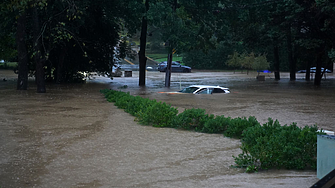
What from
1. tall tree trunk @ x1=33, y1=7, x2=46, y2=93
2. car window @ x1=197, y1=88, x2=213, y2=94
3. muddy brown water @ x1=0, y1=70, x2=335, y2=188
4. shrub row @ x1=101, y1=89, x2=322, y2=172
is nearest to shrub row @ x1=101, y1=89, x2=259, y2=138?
shrub row @ x1=101, y1=89, x2=322, y2=172

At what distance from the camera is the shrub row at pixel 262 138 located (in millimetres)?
8281

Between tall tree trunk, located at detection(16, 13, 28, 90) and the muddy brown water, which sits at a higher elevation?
tall tree trunk, located at detection(16, 13, 28, 90)

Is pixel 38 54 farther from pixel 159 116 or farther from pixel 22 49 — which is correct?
pixel 159 116

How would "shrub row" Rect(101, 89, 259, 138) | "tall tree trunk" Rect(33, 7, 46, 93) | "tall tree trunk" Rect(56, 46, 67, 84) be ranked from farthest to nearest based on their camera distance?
"tall tree trunk" Rect(56, 46, 67, 84) < "tall tree trunk" Rect(33, 7, 46, 93) < "shrub row" Rect(101, 89, 259, 138)

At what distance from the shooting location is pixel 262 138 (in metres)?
8.98

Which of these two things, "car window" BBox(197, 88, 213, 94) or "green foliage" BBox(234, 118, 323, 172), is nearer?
"green foliage" BBox(234, 118, 323, 172)

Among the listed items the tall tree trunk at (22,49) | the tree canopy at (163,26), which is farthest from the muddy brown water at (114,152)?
the tree canopy at (163,26)

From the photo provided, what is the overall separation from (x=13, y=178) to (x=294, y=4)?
26.7m

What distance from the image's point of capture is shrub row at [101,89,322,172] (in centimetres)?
828

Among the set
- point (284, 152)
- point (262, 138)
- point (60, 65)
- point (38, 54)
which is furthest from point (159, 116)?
point (60, 65)

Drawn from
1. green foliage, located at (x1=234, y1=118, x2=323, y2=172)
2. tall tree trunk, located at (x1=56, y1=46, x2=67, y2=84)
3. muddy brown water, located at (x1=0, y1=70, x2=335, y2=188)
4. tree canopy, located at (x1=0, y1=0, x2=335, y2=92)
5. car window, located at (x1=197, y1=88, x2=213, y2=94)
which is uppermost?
tree canopy, located at (x1=0, y1=0, x2=335, y2=92)

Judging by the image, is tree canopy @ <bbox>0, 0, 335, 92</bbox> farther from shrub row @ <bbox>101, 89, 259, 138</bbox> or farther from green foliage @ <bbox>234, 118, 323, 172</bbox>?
green foliage @ <bbox>234, 118, 323, 172</bbox>

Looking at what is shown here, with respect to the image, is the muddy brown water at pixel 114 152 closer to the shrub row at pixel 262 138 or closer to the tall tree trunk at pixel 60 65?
the shrub row at pixel 262 138

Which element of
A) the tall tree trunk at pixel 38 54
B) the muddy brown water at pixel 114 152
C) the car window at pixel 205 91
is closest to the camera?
the muddy brown water at pixel 114 152
